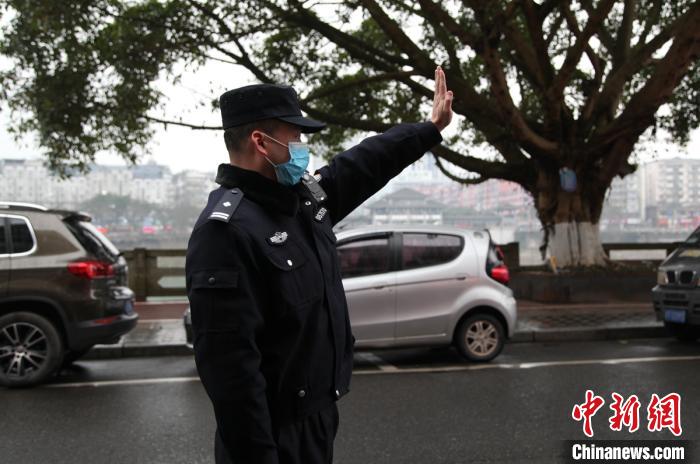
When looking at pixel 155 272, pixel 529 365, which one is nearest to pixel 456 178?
pixel 155 272

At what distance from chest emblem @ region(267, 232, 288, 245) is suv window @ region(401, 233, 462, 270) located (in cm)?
602

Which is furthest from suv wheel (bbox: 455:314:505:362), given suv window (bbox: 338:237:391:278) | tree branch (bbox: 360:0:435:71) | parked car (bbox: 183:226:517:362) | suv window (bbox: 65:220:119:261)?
tree branch (bbox: 360:0:435:71)

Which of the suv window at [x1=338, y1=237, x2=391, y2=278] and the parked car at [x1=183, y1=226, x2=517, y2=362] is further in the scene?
the suv window at [x1=338, y1=237, x2=391, y2=278]

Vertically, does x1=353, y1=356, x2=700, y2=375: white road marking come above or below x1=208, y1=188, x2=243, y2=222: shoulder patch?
below

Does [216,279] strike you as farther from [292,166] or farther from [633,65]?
[633,65]

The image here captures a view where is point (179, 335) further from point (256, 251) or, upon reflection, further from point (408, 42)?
point (256, 251)

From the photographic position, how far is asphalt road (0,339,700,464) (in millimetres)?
4906

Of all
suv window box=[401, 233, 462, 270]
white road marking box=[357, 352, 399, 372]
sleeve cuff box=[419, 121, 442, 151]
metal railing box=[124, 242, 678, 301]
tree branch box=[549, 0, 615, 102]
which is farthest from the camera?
metal railing box=[124, 242, 678, 301]

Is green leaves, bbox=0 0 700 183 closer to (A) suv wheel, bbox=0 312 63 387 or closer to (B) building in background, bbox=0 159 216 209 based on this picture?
(B) building in background, bbox=0 159 216 209

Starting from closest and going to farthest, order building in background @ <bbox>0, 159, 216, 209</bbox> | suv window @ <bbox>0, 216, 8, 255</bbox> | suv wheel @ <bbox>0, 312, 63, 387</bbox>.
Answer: suv wheel @ <bbox>0, 312, 63, 387</bbox>, suv window @ <bbox>0, 216, 8, 255</bbox>, building in background @ <bbox>0, 159, 216, 209</bbox>

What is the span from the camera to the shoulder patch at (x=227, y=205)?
2.03 meters

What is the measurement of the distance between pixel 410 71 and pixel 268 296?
10.8m

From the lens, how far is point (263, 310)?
2070 mm

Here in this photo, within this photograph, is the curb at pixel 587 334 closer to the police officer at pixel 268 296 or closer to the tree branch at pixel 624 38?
the tree branch at pixel 624 38
